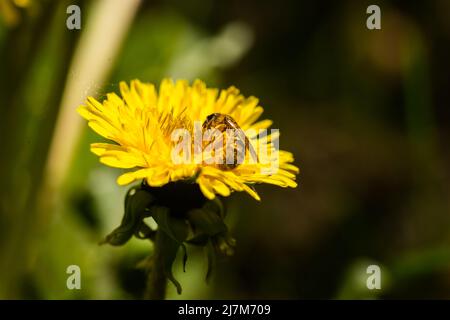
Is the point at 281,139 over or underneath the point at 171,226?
over

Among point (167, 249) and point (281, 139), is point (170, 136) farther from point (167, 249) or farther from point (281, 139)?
point (281, 139)

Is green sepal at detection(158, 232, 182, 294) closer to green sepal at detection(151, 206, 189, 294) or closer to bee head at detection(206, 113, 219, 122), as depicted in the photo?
green sepal at detection(151, 206, 189, 294)

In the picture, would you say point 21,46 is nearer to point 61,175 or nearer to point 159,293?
point 61,175

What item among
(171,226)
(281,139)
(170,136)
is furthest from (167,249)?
(281,139)

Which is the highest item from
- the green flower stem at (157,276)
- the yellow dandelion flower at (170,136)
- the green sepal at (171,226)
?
the yellow dandelion flower at (170,136)

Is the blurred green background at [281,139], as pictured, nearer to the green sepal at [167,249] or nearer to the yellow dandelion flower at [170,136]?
the yellow dandelion flower at [170,136]

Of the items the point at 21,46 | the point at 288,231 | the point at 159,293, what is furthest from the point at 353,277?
the point at 21,46

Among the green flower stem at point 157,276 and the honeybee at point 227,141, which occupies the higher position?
the honeybee at point 227,141

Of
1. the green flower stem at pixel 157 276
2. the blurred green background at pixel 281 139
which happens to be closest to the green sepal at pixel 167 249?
the green flower stem at pixel 157 276
